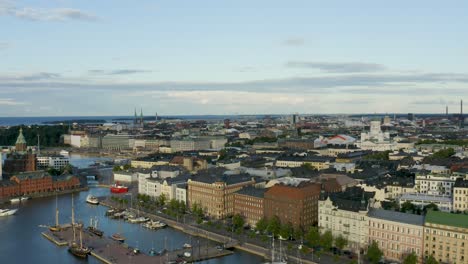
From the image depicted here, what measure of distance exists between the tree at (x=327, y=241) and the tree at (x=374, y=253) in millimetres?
3103

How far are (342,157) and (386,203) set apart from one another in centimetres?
3600

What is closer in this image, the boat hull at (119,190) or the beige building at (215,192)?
the beige building at (215,192)

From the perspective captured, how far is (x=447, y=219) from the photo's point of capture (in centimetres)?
3072

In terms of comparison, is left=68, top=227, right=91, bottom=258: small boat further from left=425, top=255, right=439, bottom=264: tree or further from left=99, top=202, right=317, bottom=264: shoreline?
left=425, top=255, right=439, bottom=264: tree

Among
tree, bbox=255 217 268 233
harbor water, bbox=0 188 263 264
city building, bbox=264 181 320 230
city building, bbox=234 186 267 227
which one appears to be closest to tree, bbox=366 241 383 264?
harbor water, bbox=0 188 263 264

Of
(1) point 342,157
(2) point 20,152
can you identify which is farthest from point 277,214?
(2) point 20,152

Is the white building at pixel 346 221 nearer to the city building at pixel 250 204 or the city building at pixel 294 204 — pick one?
the city building at pixel 294 204

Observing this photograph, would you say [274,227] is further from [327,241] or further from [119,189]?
[119,189]

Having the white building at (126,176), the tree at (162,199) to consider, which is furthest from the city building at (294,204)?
the white building at (126,176)

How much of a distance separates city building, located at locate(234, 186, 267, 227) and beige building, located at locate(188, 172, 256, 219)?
1.71m

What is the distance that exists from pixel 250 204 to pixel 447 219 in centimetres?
1735

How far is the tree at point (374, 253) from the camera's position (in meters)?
31.4

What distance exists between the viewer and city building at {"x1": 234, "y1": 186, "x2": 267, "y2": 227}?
139 ft

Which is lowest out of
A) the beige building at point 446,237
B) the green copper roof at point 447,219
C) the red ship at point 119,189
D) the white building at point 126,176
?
the red ship at point 119,189
